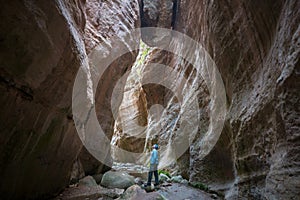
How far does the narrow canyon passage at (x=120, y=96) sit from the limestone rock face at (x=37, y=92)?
0.07 ft

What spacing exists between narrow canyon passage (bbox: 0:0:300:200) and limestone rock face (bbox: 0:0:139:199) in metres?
0.02

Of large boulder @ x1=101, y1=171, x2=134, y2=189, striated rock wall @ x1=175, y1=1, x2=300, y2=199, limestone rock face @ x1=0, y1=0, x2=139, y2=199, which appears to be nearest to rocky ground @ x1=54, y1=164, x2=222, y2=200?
large boulder @ x1=101, y1=171, x2=134, y2=189

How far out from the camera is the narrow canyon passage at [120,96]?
296 centimetres

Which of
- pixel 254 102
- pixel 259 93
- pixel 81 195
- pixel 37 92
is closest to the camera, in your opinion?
pixel 37 92

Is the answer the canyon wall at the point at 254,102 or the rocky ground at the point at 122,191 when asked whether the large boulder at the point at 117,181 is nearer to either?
the rocky ground at the point at 122,191

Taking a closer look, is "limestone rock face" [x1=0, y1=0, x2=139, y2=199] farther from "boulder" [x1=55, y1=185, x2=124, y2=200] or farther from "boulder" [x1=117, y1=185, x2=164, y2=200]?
"boulder" [x1=117, y1=185, x2=164, y2=200]

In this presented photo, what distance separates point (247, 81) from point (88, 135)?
6.19 metres

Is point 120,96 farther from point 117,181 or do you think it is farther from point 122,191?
point 122,191

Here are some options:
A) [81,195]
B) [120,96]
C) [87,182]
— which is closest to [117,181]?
[87,182]

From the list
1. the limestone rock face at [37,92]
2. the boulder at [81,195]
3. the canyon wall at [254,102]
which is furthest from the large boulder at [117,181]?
the canyon wall at [254,102]

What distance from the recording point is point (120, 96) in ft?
34.6

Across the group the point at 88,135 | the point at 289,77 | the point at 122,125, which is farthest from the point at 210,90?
the point at 122,125

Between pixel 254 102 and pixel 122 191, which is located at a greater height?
pixel 254 102

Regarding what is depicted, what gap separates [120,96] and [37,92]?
705 cm
